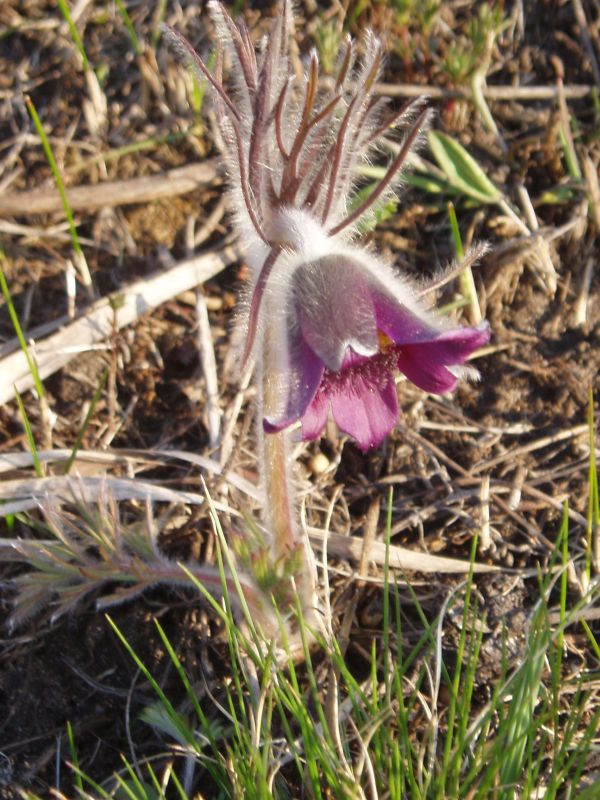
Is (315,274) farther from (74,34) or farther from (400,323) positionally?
(74,34)

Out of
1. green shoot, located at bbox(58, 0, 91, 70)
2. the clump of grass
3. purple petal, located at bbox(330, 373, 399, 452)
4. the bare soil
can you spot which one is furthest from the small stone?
green shoot, located at bbox(58, 0, 91, 70)

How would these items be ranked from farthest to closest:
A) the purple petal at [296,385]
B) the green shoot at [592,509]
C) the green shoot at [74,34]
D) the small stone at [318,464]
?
the green shoot at [74,34] < the small stone at [318,464] < the green shoot at [592,509] < the purple petal at [296,385]

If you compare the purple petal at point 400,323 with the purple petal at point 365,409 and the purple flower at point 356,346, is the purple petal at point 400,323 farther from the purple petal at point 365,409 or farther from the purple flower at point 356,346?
the purple petal at point 365,409

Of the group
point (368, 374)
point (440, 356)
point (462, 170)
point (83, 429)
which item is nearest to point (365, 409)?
point (368, 374)

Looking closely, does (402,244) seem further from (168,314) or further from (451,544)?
(451,544)

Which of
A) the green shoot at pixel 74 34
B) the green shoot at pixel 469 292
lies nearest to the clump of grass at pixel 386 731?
the green shoot at pixel 469 292

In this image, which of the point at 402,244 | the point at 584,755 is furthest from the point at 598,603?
the point at 402,244
